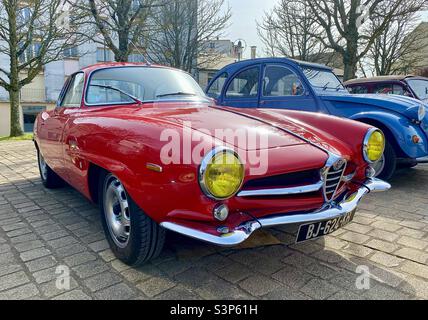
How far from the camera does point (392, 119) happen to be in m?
4.31

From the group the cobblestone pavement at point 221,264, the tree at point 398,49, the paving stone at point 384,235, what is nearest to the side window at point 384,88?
the cobblestone pavement at point 221,264

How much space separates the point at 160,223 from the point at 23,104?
26.5m

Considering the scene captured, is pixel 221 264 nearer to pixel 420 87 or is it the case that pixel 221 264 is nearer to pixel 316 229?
pixel 316 229

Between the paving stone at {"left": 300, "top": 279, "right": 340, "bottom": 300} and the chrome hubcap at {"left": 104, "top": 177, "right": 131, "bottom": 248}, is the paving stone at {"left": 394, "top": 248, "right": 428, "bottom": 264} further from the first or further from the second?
the chrome hubcap at {"left": 104, "top": 177, "right": 131, "bottom": 248}

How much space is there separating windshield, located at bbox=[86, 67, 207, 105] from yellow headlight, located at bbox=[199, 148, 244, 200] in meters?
1.51

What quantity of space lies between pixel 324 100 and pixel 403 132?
3.74 feet

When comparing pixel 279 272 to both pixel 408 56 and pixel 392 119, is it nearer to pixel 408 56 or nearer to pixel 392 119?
pixel 392 119

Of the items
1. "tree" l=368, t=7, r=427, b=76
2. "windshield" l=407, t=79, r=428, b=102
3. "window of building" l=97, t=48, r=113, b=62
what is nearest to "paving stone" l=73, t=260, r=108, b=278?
"windshield" l=407, t=79, r=428, b=102

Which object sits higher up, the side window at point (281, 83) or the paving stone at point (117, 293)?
the side window at point (281, 83)

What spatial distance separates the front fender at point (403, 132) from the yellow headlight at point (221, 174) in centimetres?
327

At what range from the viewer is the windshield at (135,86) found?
3104 mm

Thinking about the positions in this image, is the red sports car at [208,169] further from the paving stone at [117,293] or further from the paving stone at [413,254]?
the paving stone at [413,254]

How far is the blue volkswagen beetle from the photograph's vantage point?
4289mm

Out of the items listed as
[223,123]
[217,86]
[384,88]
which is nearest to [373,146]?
[223,123]
